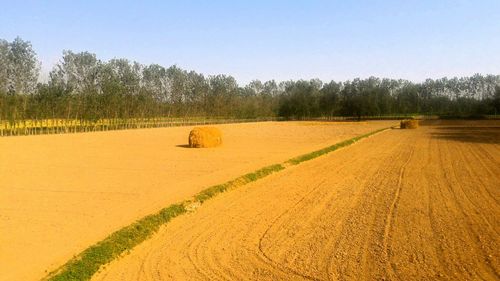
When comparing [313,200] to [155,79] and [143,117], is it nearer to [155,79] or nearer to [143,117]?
[143,117]

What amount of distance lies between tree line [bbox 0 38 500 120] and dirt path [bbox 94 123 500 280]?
5015 centimetres

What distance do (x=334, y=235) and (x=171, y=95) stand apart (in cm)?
11135

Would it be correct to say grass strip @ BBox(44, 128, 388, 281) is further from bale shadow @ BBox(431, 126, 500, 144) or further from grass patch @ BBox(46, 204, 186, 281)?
bale shadow @ BBox(431, 126, 500, 144)

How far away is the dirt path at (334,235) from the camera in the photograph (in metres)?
7.09

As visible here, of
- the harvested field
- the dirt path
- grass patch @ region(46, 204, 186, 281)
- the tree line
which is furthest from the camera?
the tree line

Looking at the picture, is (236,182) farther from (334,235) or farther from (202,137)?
(202,137)

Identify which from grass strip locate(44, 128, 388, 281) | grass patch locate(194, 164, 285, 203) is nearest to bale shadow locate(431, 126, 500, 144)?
grass patch locate(194, 164, 285, 203)

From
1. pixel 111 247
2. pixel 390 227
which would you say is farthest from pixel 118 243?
pixel 390 227

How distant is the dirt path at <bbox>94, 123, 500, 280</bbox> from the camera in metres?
7.09

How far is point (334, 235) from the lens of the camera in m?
8.99

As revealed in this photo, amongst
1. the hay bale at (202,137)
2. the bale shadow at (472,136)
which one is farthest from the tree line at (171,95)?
the bale shadow at (472,136)

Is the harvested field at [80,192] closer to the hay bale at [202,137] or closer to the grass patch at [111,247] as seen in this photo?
the grass patch at [111,247]

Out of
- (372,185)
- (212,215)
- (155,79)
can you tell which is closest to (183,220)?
(212,215)

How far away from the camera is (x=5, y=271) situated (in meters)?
7.04
